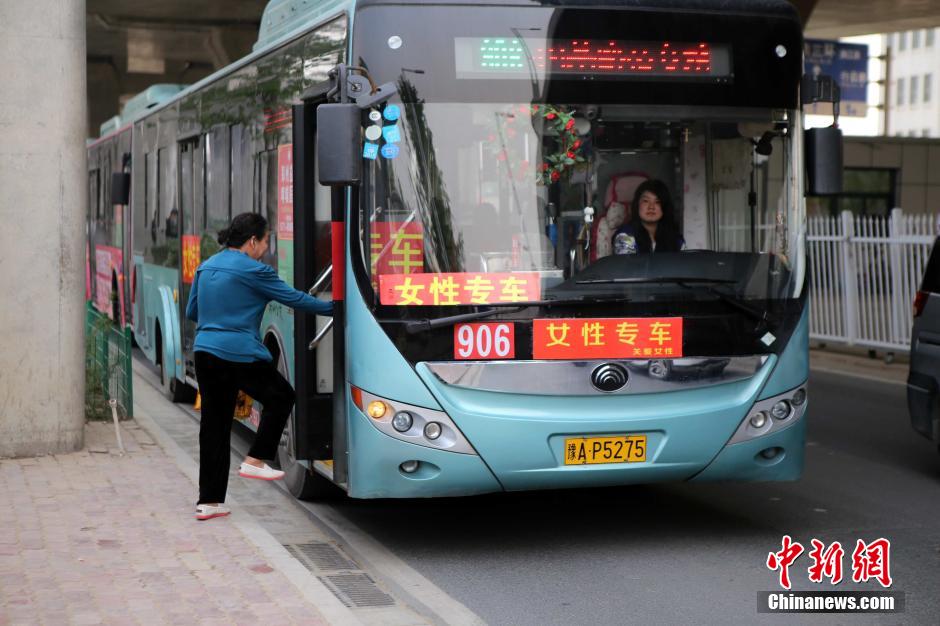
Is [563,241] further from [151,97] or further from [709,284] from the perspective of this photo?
[151,97]

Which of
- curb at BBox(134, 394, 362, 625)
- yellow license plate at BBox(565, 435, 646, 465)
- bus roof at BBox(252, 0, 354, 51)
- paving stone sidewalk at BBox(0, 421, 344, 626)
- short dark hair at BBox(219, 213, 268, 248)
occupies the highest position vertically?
bus roof at BBox(252, 0, 354, 51)

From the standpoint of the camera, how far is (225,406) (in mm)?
8273

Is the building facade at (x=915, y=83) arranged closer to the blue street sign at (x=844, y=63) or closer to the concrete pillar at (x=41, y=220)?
the blue street sign at (x=844, y=63)

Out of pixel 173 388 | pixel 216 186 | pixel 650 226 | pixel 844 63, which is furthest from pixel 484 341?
pixel 844 63

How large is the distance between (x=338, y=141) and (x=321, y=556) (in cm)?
220

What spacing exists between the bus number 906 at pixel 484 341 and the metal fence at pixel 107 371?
17.8 feet

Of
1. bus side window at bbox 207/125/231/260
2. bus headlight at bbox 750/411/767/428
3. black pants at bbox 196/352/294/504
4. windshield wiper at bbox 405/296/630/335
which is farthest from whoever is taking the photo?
bus side window at bbox 207/125/231/260

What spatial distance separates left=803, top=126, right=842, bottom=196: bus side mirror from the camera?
25.5 ft

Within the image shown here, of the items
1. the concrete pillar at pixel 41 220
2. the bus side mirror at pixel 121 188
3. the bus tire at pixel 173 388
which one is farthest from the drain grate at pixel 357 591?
the bus side mirror at pixel 121 188

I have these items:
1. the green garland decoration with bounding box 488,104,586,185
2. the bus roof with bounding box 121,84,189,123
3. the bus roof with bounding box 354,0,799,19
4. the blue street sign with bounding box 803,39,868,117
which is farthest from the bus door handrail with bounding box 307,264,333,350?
the blue street sign with bounding box 803,39,868,117

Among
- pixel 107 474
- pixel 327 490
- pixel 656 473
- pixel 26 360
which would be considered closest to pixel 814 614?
pixel 656 473

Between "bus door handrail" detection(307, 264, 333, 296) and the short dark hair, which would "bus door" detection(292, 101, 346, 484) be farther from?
the short dark hair

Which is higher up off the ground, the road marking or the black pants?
the black pants

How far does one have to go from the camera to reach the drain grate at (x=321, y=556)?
7.29 meters
